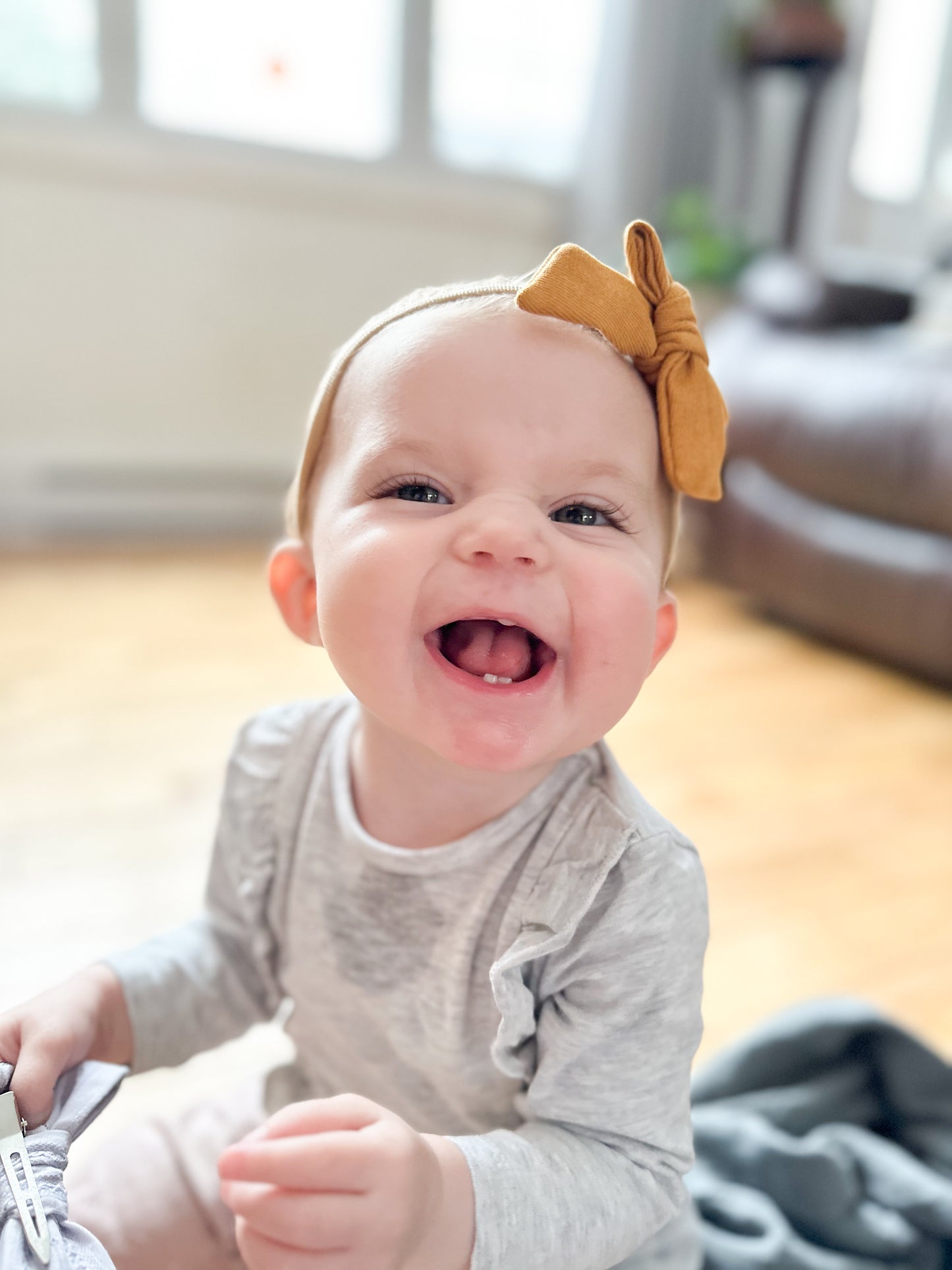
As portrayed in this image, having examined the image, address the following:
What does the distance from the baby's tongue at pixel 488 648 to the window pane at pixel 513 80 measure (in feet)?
9.32

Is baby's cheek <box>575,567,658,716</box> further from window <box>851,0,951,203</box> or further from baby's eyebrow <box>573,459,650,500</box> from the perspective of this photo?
window <box>851,0,951,203</box>

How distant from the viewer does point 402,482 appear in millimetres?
549

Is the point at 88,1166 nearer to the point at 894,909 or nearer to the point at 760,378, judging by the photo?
the point at 894,909

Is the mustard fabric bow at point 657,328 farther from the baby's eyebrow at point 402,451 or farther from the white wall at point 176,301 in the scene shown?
the white wall at point 176,301

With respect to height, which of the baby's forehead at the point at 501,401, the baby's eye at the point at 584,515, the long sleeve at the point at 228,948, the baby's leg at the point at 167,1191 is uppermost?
the baby's forehead at the point at 501,401

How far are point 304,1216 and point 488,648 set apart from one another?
250mm

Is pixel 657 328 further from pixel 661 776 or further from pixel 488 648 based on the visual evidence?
pixel 661 776

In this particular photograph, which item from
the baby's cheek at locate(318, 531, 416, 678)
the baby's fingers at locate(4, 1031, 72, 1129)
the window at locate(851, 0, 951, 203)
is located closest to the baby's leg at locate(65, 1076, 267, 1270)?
the baby's fingers at locate(4, 1031, 72, 1129)

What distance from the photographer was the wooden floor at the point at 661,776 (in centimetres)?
118

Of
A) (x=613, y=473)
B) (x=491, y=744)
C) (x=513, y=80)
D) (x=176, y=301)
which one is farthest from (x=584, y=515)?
(x=513, y=80)

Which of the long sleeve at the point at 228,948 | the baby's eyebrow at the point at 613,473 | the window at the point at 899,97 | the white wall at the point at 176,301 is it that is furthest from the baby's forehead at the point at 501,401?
the window at the point at 899,97

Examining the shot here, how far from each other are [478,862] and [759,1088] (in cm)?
49

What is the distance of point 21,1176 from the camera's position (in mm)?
493

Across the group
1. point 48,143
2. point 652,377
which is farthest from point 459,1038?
point 48,143
